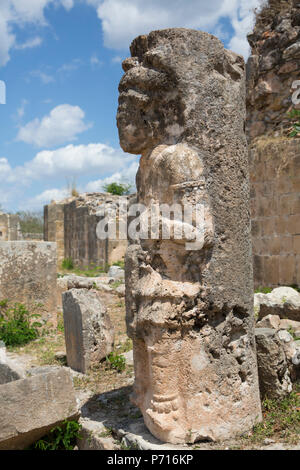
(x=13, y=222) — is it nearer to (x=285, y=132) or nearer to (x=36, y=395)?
(x=285, y=132)

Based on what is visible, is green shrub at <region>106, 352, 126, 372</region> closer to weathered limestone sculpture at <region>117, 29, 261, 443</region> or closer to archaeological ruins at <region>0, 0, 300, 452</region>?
archaeological ruins at <region>0, 0, 300, 452</region>

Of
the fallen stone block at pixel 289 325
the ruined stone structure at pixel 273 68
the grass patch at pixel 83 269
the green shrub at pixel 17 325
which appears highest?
Result: the ruined stone structure at pixel 273 68

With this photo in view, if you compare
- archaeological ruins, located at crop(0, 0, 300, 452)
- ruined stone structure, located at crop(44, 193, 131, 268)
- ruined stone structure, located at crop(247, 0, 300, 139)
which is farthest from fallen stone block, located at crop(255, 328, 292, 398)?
ruined stone structure, located at crop(44, 193, 131, 268)

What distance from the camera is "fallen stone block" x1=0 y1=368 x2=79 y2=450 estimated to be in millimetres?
2987

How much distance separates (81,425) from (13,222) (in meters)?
17.6

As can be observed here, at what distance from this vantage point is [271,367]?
3.41 metres

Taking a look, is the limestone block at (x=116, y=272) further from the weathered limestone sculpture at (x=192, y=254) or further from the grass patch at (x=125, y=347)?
the weathered limestone sculpture at (x=192, y=254)

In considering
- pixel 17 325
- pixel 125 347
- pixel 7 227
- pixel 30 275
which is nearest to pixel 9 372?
pixel 125 347

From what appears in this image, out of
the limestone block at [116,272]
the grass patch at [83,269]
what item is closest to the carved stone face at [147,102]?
the limestone block at [116,272]

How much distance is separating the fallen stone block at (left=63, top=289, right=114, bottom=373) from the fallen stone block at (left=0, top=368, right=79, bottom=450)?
1.77 meters

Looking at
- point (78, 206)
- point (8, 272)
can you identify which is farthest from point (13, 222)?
point (8, 272)

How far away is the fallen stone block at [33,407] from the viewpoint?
2.99 metres

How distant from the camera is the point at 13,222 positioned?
1994 cm

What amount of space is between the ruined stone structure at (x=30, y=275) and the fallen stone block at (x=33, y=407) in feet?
13.3
